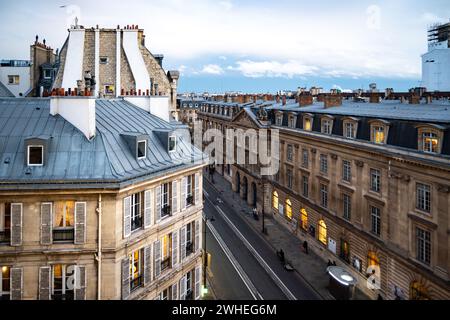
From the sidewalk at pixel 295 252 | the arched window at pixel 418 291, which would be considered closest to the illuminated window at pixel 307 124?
the sidewalk at pixel 295 252

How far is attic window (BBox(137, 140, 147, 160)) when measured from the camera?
20.0 metres

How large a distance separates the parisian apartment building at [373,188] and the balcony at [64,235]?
22.3m

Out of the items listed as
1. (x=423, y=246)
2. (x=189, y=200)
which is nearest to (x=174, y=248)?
(x=189, y=200)

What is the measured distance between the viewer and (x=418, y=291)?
27266 millimetres

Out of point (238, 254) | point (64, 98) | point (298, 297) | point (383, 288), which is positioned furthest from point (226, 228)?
point (64, 98)

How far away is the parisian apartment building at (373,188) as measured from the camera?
26141 mm

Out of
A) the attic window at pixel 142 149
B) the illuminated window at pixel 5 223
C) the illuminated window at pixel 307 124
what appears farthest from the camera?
the illuminated window at pixel 307 124

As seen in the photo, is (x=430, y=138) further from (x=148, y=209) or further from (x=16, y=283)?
(x=16, y=283)

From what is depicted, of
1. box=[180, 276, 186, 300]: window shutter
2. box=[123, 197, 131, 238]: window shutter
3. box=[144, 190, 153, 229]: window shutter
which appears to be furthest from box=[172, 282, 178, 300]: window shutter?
box=[123, 197, 131, 238]: window shutter

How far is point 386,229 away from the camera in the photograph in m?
30.9

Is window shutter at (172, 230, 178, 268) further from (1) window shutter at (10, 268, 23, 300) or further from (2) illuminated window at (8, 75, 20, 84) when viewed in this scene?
(2) illuminated window at (8, 75, 20, 84)

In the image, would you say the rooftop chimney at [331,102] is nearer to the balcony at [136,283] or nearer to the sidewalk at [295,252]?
the sidewalk at [295,252]

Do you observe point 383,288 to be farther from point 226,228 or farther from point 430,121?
point 226,228

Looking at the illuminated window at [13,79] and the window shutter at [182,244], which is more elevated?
the illuminated window at [13,79]
